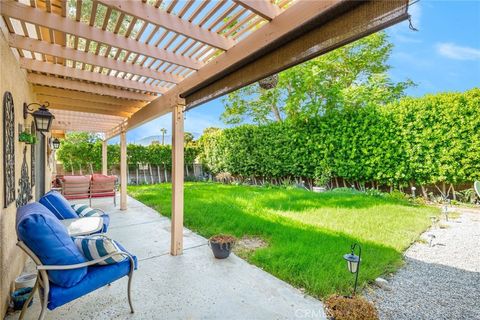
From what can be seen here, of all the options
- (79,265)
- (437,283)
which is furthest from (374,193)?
(79,265)

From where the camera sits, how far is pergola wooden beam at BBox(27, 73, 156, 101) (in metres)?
3.63

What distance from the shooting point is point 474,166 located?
20.7 ft

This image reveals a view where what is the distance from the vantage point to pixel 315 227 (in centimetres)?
476

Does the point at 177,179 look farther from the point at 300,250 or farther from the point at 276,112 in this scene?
the point at 276,112

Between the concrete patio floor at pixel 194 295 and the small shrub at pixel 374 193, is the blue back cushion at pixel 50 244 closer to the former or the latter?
the concrete patio floor at pixel 194 295

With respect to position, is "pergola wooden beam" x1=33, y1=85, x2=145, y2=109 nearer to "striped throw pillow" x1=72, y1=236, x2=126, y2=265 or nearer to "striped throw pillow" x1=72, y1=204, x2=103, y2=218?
"striped throw pillow" x1=72, y1=204, x2=103, y2=218

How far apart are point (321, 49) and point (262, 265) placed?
270 centimetres

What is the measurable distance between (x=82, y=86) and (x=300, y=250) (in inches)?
167

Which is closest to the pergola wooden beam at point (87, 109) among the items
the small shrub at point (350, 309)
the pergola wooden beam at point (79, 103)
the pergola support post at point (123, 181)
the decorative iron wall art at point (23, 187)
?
the pergola wooden beam at point (79, 103)

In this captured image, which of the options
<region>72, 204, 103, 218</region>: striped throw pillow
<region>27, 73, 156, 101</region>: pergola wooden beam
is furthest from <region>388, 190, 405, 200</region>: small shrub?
<region>72, 204, 103, 218</region>: striped throw pillow

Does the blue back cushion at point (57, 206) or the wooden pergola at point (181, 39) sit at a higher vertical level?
the wooden pergola at point (181, 39)

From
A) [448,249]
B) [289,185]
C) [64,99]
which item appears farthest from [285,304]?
[289,185]

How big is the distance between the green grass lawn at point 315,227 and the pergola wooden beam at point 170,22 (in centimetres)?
273

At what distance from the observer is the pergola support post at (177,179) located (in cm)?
362
